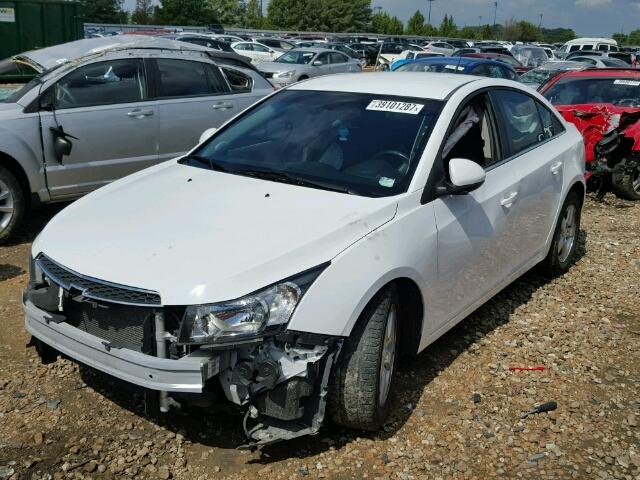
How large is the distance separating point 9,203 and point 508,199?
168 inches

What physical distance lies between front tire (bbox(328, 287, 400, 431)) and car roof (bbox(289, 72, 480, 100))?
4.85 feet

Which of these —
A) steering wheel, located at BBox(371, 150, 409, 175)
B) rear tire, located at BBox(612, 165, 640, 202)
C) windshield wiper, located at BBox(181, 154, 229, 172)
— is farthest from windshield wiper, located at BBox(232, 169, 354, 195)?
rear tire, located at BBox(612, 165, 640, 202)

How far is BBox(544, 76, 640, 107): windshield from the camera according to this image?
29.7 ft

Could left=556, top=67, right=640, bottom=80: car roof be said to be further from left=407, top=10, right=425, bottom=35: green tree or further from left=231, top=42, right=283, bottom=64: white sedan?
left=407, top=10, right=425, bottom=35: green tree

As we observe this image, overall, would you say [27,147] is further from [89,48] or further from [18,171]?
[89,48]

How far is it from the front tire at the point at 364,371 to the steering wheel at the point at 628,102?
7.09 m

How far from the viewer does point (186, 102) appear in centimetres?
703

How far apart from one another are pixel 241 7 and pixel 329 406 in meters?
95.5

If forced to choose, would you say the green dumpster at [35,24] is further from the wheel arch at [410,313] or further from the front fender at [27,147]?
the wheel arch at [410,313]

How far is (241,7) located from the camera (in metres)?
92.1

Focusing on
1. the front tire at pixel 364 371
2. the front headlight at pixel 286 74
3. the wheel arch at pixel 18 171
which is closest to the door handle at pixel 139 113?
the wheel arch at pixel 18 171

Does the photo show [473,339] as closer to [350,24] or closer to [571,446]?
[571,446]

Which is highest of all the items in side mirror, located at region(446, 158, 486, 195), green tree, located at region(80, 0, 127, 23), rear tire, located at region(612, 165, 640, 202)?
green tree, located at region(80, 0, 127, 23)

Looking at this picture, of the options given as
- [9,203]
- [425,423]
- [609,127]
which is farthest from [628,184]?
[9,203]
